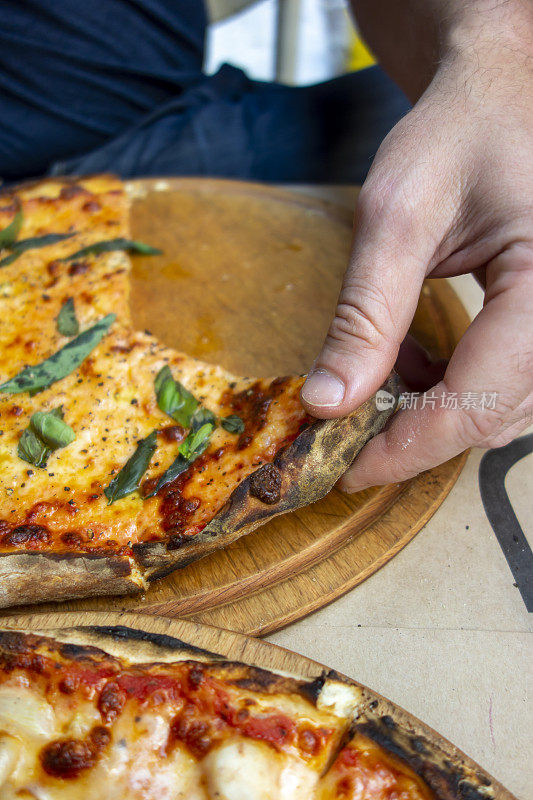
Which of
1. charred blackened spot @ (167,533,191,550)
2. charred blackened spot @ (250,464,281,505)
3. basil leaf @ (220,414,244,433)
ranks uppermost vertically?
charred blackened spot @ (250,464,281,505)

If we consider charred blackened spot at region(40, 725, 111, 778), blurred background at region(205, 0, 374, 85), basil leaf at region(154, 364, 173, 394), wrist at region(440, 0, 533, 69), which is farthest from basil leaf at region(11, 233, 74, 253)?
blurred background at region(205, 0, 374, 85)

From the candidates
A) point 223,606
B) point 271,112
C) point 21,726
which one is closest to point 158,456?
point 223,606

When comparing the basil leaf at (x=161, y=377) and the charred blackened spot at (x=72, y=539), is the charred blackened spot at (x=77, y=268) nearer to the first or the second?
the basil leaf at (x=161, y=377)

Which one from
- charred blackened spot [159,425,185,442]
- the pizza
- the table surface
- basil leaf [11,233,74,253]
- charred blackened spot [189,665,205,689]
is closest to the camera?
charred blackened spot [189,665,205,689]

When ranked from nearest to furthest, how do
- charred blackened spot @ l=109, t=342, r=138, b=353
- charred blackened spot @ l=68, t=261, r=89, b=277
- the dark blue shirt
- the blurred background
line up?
1. charred blackened spot @ l=109, t=342, r=138, b=353
2. charred blackened spot @ l=68, t=261, r=89, b=277
3. the dark blue shirt
4. the blurred background

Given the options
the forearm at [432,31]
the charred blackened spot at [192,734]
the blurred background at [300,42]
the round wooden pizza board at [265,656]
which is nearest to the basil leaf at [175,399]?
the round wooden pizza board at [265,656]

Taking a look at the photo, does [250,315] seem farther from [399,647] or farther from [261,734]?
[261,734]

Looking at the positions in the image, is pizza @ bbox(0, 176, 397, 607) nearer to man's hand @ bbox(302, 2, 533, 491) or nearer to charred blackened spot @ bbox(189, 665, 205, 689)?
man's hand @ bbox(302, 2, 533, 491)
